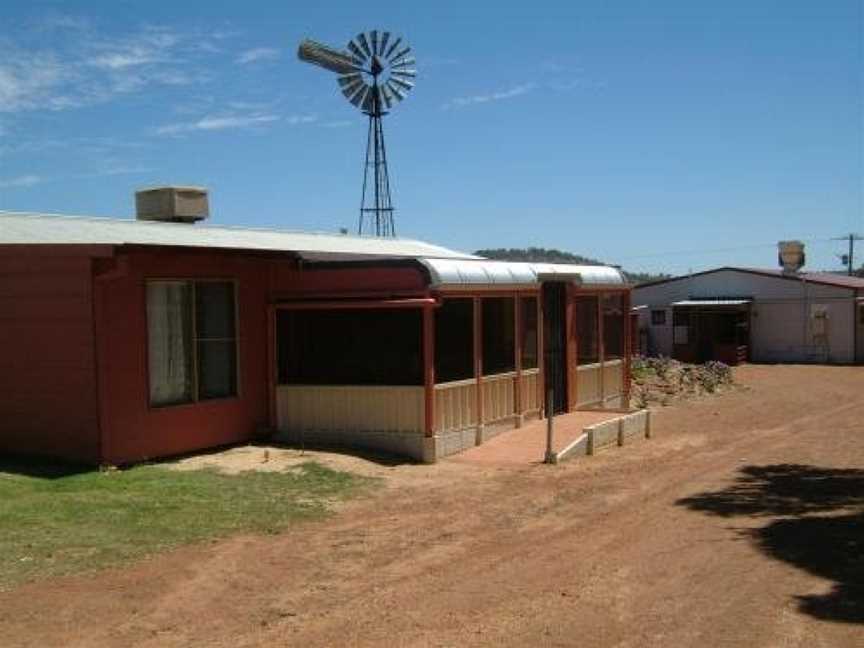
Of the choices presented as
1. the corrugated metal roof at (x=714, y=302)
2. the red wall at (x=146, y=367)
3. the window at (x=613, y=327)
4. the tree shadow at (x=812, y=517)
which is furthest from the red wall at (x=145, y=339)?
the corrugated metal roof at (x=714, y=302)

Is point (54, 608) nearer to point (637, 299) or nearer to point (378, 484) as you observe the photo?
point (378, 484)

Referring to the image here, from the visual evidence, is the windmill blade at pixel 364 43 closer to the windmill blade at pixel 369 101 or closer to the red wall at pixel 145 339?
the windmill blade at pixel 369 101

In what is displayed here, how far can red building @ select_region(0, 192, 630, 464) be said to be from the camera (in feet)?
38.0

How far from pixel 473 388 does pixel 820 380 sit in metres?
19.6

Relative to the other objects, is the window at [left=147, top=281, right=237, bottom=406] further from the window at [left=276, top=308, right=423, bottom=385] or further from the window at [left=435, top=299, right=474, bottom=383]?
the window at [left=435, top=299, right=474, bottom=383]

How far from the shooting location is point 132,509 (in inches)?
371

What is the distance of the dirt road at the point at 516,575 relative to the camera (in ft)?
20.4

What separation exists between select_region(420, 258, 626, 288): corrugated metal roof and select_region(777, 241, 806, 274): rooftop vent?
24627 mm

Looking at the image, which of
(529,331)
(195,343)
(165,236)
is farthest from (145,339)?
(529,331)

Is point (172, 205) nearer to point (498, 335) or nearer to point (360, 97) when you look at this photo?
point (498, 335)

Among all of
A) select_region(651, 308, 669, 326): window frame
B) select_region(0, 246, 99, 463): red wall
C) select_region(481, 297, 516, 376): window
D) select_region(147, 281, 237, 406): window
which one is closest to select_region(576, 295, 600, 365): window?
select_region(481, 297, 516, 376): window

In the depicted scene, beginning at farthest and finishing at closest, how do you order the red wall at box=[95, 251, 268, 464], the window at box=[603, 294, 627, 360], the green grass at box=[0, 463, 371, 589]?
the window at box=[603, 294, 627, 360], the red wall at box=[95, 251, 268, 464], the green grass at box=[0, 463, 371, 589]

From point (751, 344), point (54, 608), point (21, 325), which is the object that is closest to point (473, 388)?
point (21, 325)

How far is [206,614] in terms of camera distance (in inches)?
262
